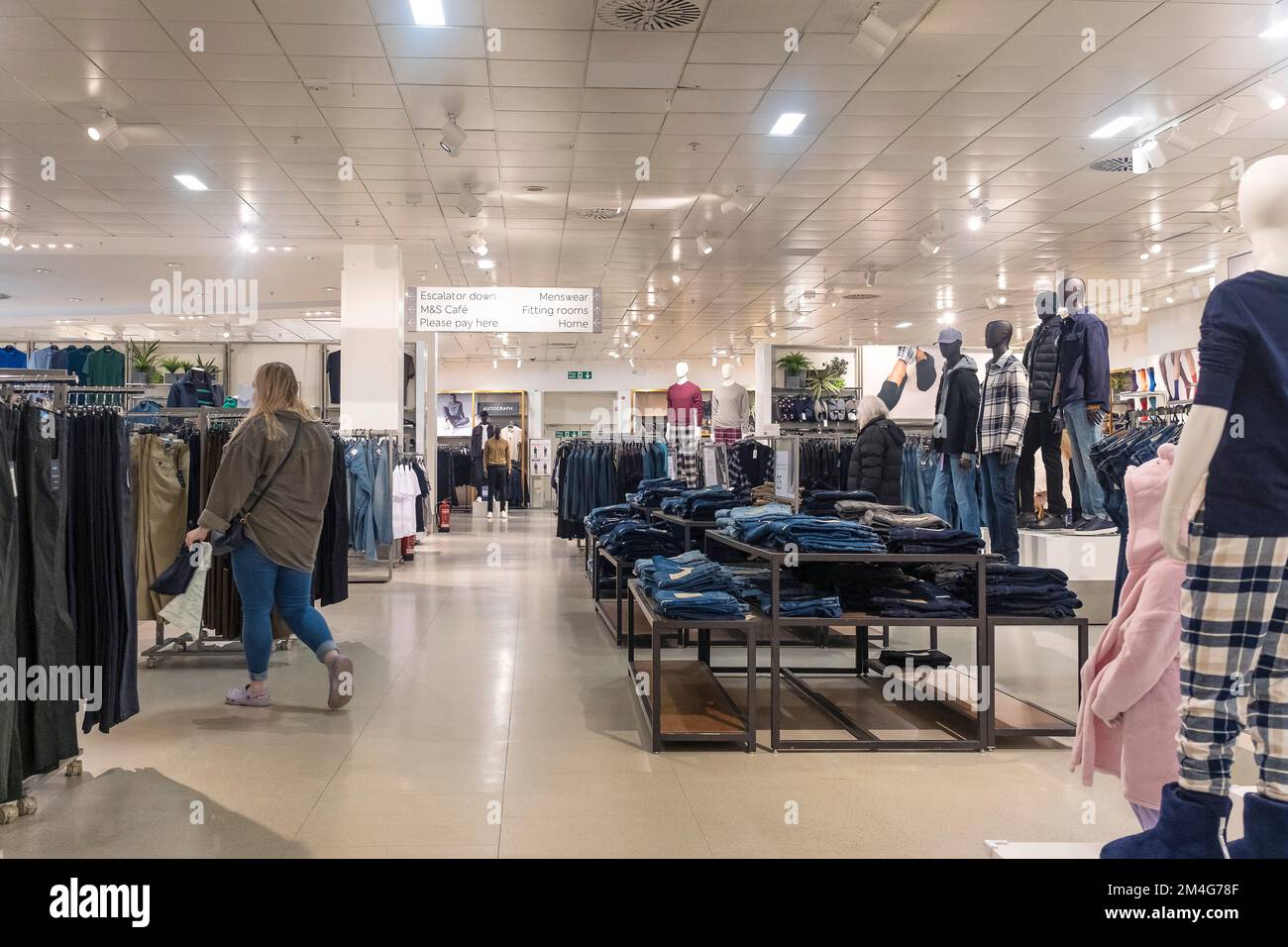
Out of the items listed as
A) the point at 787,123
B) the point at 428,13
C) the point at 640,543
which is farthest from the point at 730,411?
the point at 428,13

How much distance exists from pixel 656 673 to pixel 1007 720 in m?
1.59

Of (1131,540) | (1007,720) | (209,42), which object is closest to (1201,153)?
(1007,720)

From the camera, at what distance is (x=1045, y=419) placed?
6770mm

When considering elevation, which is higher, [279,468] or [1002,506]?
[279,468]

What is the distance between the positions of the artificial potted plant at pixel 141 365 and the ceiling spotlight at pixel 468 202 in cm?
315

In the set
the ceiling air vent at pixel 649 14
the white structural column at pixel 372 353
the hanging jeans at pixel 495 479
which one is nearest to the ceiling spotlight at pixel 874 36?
the ceiling air vent at pixel 649 14

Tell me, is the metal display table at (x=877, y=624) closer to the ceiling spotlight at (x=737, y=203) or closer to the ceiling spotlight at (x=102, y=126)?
the ceiling spotlight at (x=737, y=203)

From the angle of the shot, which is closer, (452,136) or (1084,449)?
(1084,449)

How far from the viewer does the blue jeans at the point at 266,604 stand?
4250 millimetres

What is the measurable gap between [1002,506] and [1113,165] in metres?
3.86

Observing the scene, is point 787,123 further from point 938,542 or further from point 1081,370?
point 938,542

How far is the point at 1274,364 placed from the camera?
207 cm

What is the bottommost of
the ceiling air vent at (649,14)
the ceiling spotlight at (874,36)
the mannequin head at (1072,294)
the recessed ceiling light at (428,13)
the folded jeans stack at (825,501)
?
the folded jeans stack at (825,501)

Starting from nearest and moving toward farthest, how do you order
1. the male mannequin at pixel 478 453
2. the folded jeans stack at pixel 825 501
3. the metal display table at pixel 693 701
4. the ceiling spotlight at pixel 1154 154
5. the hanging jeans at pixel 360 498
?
1. the metal display table at pixel 693 701
2. the folded jeans stack at pixel 825 501
3. the ceiling spotlight at pixel 1154 154
4. the hanging jeans at pixel 360 498
5. the male mannequin at pixel 478 453
